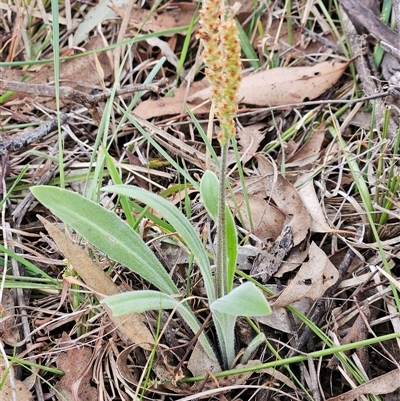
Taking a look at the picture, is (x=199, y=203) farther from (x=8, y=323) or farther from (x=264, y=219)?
(x=8, y=323)

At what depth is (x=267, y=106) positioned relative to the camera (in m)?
2.02

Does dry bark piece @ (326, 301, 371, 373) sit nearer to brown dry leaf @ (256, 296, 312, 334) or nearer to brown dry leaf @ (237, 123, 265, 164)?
brown dry leaf @ (256, 296, 312, 334)

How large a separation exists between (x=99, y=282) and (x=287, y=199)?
611 mm

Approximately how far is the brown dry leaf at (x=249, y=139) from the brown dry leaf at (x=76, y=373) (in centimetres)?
80

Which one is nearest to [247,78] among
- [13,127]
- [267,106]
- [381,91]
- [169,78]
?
[267,106]

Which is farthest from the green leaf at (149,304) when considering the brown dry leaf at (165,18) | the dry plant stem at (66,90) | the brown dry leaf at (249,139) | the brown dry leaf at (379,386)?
the brown dry leaf at (165,18)

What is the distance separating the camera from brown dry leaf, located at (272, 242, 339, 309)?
144 centimetres

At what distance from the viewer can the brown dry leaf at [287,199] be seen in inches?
62.8

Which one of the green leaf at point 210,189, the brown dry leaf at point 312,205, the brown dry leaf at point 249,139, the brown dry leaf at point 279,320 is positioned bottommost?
the brown dry leaf at point 279,320

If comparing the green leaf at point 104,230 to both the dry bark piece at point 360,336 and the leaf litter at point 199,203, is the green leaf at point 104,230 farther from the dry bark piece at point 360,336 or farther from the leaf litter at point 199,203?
the dry bark piece at point 360,336

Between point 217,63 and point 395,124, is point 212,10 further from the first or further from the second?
point 395,124

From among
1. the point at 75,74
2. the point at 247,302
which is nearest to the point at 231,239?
the point at 247,302

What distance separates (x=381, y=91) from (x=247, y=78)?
483 millimetres

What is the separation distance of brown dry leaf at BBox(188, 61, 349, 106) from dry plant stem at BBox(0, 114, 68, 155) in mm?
513
